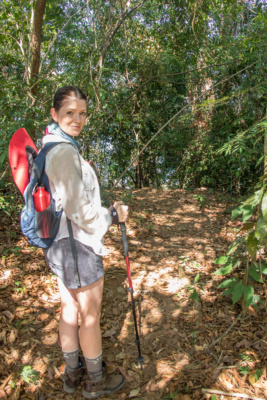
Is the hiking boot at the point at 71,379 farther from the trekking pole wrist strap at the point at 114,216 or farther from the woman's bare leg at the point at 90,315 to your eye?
the trekking pole wrist strap at the point at 114,216

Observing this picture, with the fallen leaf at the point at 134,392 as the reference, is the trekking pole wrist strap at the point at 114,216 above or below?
above

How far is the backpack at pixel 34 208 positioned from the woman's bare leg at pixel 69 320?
50 cm

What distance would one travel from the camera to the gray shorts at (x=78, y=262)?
1875mm

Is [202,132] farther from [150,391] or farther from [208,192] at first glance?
[150,391]

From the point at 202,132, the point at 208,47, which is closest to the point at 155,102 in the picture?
the point at 202,132

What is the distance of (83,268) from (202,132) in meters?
6.38

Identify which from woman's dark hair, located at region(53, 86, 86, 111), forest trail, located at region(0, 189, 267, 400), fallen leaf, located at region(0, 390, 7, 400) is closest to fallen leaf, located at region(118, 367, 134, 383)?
forest trail, located at region(0, 189, 267, 400)

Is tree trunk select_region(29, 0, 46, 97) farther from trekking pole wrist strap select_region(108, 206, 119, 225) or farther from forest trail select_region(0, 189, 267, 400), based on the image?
trekking pole wrist strap select_region(108, 206, 119, 225)

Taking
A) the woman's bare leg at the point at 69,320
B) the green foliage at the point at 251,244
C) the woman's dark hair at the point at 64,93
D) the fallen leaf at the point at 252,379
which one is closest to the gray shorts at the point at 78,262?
the woman's bare leg at the point at 69,320

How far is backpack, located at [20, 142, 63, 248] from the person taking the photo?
67.4 inches

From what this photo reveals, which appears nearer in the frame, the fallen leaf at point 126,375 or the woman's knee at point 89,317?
the woman's knee at point 89,317

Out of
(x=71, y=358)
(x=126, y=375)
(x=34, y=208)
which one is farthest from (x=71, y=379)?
(x=34, y=208)

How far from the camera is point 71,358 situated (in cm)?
214

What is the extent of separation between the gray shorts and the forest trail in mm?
968
